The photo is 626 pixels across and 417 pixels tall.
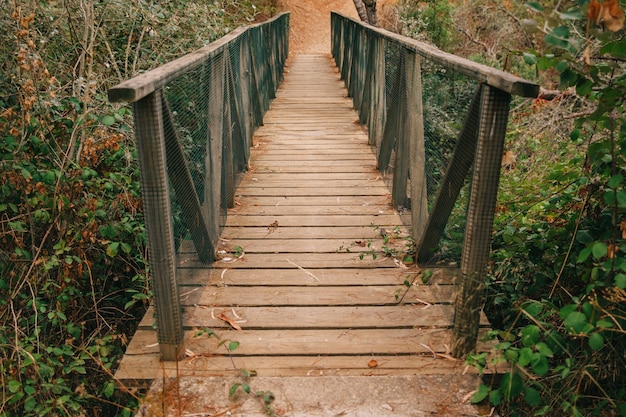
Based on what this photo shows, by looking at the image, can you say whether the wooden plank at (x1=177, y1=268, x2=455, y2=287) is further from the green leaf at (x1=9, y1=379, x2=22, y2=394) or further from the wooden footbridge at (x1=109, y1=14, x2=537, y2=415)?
the green leaf at (x1=9, y1=379, x2=22, y2=394)

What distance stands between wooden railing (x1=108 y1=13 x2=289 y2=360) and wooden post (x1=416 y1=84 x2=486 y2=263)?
4.14 ft

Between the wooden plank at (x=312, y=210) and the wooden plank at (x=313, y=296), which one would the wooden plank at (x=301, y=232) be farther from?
the wooden plank at (x=313, y=296)

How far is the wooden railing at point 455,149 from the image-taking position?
229 cm

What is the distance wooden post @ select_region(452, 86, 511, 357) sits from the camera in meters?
2.27

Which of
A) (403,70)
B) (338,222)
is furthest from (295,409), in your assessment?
(403,70)

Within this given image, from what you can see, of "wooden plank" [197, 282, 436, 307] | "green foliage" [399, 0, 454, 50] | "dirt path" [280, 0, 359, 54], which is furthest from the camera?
"dirt path" [280, 0, 359, 54]

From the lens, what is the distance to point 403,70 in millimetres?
4070

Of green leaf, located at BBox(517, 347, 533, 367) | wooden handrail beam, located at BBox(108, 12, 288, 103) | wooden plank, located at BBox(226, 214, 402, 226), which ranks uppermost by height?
wooden handrail beam, located at BBox(108, 12, 288, 103)

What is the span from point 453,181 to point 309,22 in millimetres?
20010

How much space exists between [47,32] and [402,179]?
9.71 ft

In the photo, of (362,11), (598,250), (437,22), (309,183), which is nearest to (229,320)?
(598,250)

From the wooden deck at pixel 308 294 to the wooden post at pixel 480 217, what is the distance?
0.20 meters

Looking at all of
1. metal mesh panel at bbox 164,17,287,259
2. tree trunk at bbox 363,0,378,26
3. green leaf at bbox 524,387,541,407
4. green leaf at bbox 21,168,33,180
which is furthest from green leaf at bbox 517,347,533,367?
tree trunk at bbox 363,0,378,26

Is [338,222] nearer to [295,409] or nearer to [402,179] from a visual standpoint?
[402,179]
